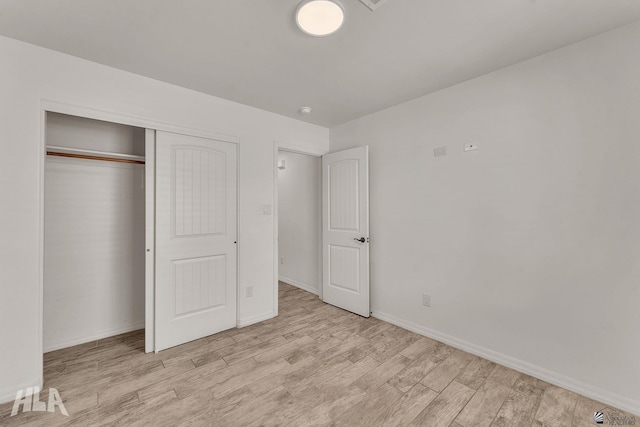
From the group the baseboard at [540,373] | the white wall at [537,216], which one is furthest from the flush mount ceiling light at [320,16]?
the baseboard at [540,373]

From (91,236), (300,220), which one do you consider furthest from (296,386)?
(300,220)

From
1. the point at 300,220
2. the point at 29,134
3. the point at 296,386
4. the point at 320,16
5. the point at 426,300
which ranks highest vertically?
the point at 320,16

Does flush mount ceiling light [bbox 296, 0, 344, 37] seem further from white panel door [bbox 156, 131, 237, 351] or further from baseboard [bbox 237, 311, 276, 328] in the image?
baseboard [bbox 237, 311, 276, 328]

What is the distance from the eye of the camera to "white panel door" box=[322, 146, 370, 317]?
130 inches

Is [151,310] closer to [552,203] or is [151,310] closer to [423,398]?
[423,398]

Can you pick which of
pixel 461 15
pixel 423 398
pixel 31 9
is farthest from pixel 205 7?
pixel 423 398

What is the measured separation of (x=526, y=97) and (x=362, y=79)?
1.35 m

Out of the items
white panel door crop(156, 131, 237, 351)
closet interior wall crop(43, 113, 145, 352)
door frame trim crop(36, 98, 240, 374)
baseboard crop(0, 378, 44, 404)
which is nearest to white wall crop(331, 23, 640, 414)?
white panel door crop(156, 131, 237, 351)

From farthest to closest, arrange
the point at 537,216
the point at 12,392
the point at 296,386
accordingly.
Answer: the point at 537,216
the point at 296,386
the point at 12,392

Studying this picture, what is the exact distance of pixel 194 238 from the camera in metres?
2.73

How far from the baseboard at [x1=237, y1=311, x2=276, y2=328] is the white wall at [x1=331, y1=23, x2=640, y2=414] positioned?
1.52 metres

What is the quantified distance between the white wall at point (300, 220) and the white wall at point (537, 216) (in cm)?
→ 151

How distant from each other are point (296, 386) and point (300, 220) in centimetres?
280

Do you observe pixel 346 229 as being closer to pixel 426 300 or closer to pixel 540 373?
pixel 426 300
